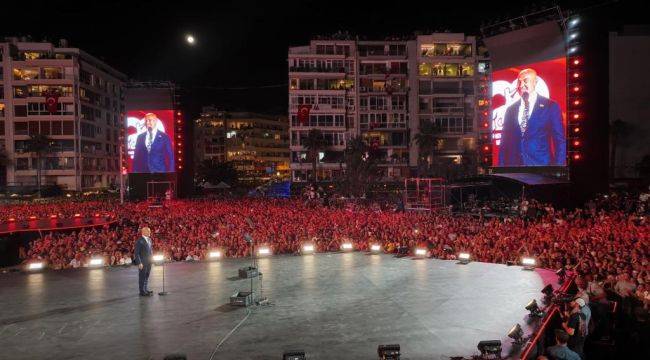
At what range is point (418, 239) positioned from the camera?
67.3 ft

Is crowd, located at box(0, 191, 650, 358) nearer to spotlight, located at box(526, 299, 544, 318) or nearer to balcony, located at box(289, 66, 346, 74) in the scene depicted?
spotlight, located at box(526, 299, 544, 318)

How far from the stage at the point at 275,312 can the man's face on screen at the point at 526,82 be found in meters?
20.5

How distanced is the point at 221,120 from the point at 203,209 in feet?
338

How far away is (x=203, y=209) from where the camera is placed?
31375 mm

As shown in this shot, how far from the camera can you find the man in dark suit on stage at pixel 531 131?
107 feet

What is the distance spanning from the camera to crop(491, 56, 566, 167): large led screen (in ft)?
107

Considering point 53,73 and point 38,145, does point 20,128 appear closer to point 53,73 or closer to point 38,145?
point 38,145

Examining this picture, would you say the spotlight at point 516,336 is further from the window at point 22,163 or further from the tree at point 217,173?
the tree at point 217,173

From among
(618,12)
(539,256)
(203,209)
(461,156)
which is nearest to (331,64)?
(461,156)

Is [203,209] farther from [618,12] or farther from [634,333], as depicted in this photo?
[618,12]

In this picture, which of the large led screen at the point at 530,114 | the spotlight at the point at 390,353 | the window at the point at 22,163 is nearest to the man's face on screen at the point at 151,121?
the window at the point at 22,163

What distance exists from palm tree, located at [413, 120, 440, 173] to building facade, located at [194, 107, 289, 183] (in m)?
65.2

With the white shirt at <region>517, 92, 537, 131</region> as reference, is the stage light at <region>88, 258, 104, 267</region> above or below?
below

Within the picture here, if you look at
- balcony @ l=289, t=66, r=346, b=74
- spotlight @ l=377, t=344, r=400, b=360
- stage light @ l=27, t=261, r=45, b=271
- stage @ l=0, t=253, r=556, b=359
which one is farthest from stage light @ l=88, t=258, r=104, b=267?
balcony @ l=289, t=66, r=346, b=74
